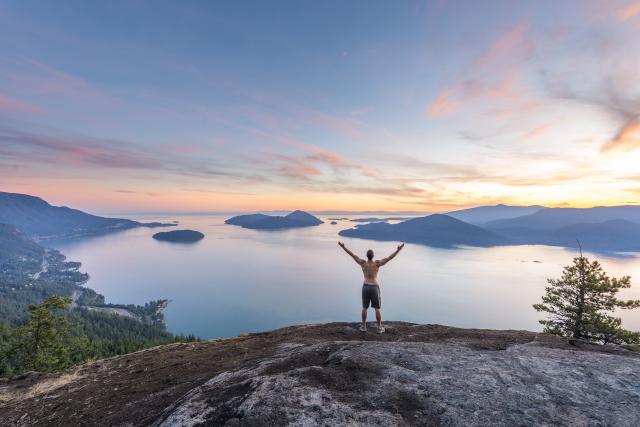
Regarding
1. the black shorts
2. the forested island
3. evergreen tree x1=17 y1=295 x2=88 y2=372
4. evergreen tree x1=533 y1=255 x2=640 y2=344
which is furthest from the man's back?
evergreen tree x1=17 y1=295 x2=88 y2=372

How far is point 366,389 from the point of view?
7.45 metres

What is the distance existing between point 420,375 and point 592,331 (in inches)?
1075

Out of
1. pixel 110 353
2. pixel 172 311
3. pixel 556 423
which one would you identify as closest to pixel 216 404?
pixel 556 423

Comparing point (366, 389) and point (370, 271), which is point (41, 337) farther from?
point (366, 389)

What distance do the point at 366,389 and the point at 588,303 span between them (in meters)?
30.5

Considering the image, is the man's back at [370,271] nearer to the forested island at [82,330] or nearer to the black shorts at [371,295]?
the black shorts at [371,295]

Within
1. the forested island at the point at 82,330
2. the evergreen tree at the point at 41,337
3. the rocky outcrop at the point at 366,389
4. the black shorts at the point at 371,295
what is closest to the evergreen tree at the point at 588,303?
the rocky outcrop at the point at 366,389

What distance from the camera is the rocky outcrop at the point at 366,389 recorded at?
258 inches

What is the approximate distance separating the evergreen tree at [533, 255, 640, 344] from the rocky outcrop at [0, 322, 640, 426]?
17164mm

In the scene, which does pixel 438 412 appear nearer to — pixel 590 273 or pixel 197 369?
pixel 197 369

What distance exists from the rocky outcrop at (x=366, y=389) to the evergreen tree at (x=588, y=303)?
17164 millimetres

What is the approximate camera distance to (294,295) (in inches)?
6929

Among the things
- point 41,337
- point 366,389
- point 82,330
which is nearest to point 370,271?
point 366,389

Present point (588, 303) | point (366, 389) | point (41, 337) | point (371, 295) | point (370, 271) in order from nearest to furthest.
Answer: point (366, 389) < point (371, 295) < point (370, 271) < point (588, 303) < point (41, 337)
